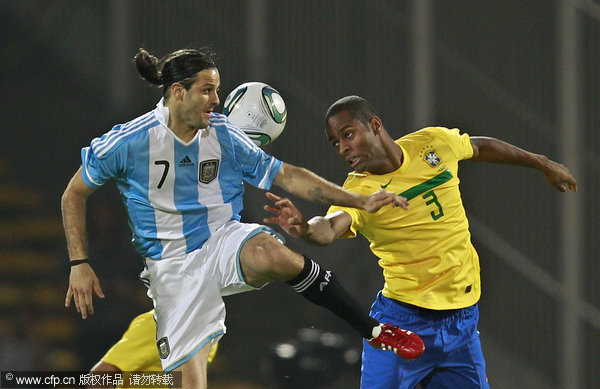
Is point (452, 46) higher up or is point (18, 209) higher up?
point (452, 46)

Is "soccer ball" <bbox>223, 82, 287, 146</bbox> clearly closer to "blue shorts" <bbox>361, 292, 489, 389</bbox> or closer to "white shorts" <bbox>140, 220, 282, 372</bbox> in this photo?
"white shorts" <bbox>140, 220, 282, 372</bbox>

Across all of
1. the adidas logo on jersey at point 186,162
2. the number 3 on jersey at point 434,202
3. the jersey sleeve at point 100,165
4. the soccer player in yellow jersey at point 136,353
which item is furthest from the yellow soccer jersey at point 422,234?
the soccer player in yellow jersey at point 136,353

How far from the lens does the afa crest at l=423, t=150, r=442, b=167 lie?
3.60 m

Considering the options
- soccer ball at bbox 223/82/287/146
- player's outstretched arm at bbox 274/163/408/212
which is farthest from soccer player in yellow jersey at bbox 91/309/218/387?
player's outstretched arm at bbox 274/163/408/212

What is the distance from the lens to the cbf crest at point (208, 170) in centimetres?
350

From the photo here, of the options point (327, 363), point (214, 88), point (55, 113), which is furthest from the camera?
→ point (55, 113)

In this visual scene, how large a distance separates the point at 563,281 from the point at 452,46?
177cm

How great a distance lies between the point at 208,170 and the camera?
3520mm

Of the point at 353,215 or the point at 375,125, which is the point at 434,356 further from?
the point at 375,125

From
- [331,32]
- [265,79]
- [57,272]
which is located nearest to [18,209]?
[57,272]

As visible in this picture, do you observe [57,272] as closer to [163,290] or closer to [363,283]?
[363,283]

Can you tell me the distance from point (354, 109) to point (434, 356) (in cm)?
104

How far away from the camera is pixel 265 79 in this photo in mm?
6242

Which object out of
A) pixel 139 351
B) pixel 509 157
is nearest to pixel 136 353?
pixel 139 351
